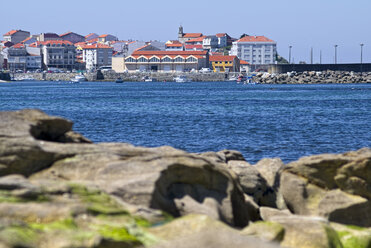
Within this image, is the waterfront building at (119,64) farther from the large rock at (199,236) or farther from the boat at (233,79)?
the large rock at (199,236)

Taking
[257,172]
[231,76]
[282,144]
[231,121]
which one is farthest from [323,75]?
[257,172]

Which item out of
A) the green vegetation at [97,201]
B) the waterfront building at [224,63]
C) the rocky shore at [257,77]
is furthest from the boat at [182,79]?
the green vegetation at [97,201]

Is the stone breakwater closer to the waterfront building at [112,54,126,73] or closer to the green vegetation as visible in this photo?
the waterfront building at [112,54,126,73]

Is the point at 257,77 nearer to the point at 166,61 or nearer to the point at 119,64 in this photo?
the point at 166,61

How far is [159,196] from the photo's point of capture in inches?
380

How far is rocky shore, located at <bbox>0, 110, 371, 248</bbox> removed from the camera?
7.89 m

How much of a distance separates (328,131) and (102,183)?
88.7 feet

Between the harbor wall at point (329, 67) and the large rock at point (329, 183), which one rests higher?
the harbor wall at point (329, 67)

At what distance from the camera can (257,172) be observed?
13.4 m

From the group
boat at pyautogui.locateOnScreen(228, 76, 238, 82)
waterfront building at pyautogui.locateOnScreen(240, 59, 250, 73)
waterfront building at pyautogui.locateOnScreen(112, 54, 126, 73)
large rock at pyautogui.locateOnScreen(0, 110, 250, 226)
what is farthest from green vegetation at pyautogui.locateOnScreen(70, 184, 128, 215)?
waterfront building at pyautogui.locateOnScreen(240, 59, 250, 73)

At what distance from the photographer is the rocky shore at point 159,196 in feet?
25.9

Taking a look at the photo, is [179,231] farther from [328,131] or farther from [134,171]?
[328,131]

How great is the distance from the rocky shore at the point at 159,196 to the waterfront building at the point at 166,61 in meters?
167

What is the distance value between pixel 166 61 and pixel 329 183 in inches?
6664
